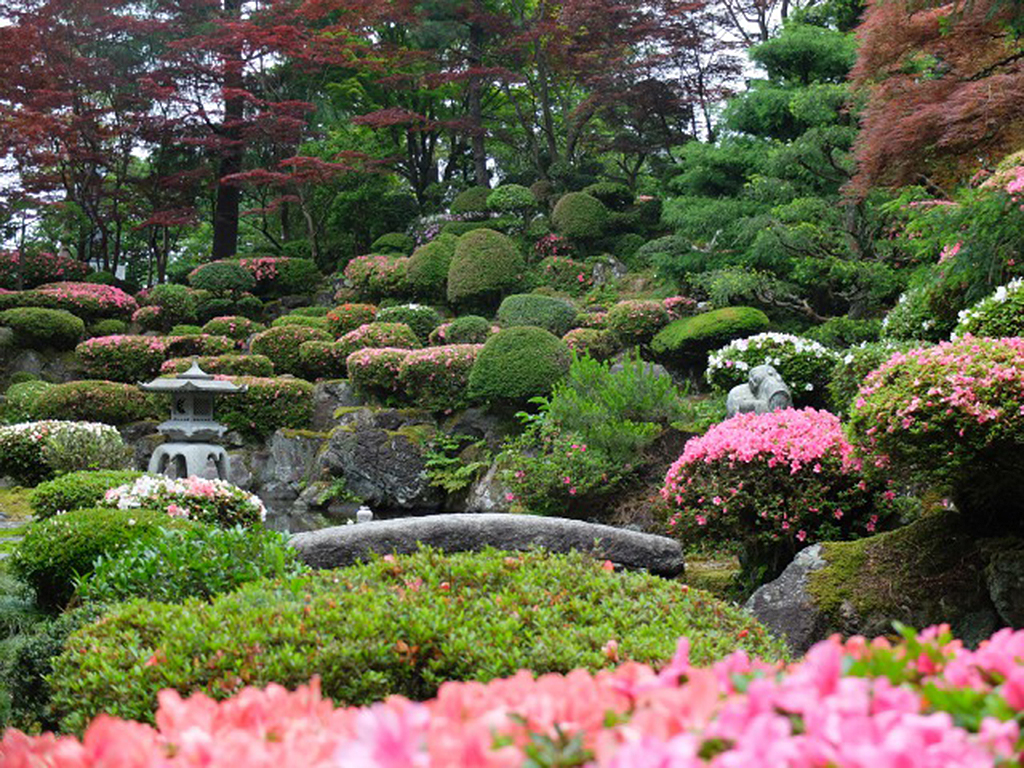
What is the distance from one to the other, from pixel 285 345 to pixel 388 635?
1364cm

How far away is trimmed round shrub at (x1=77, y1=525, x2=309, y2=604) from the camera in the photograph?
151 inches

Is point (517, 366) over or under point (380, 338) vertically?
under

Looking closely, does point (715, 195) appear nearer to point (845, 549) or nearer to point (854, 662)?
point (845, 549)

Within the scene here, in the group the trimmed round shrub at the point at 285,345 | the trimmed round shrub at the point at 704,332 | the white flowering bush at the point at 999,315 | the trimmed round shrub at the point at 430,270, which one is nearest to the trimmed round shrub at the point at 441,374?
the trimmed round shrub at the point at 704,332

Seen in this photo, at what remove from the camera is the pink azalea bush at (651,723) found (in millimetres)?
910

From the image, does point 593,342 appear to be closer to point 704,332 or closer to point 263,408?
point 704,332

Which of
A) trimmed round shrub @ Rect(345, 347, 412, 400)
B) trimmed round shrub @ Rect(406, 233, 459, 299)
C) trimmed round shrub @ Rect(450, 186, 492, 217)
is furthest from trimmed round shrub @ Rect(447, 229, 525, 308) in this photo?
trimmed round shrub @ Rect(345, 347, 412, 400)

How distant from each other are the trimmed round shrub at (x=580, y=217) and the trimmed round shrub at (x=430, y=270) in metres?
2.45

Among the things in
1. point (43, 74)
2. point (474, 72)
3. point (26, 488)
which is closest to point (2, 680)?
point (26, 488)

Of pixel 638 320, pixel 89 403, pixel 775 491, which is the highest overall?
pixel 638 320

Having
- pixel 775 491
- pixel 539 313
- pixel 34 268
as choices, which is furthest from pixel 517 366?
pixel 34 268

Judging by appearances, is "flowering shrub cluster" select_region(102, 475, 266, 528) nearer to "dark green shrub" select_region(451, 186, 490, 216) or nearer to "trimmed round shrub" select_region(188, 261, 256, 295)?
"trimmed round shrub" select_region(188, 261, 256, 295)

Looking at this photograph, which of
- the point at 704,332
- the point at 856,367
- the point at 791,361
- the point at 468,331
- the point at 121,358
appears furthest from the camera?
the point at 121,358

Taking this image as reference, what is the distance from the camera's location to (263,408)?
1378 cm
